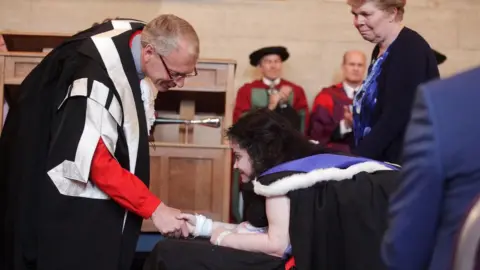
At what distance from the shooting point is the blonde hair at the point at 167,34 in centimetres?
211

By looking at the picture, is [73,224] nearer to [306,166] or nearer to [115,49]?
[115,49]

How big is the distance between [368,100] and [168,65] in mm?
682

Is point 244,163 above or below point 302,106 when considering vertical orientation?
below

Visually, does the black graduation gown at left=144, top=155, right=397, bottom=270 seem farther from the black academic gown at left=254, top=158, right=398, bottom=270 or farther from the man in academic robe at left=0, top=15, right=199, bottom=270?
the man in academic robe at left=0, top=15, right=199, bottom=270

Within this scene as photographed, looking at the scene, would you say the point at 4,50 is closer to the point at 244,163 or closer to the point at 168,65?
the point at 168,65

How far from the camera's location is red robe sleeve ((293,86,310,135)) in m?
4.42

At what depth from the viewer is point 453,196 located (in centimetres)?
87

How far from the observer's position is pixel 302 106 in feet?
14.7

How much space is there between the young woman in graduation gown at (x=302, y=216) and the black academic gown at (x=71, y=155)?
210 millimetres

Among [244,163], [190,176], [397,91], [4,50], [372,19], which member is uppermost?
[372,19]

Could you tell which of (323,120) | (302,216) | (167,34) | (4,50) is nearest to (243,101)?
(323,120)

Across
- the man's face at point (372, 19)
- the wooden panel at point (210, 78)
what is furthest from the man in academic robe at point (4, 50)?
the man's face at point (372, 19)

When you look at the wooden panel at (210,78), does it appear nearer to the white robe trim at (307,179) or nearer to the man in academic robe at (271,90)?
the man in academic robe at (271,90)

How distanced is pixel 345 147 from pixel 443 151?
3.31 meters
